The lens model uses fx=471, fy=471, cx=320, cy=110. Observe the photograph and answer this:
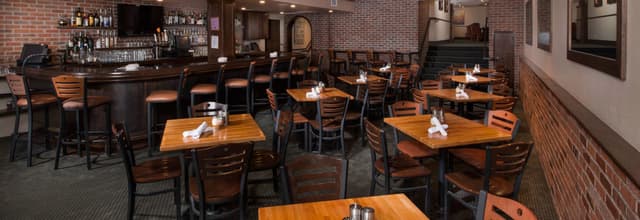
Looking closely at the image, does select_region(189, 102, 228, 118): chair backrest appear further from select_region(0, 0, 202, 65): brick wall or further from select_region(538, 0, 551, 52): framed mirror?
select_region(0, 0, 202, 65): brick wall

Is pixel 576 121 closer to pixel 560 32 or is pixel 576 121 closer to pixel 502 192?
pixel 502 192

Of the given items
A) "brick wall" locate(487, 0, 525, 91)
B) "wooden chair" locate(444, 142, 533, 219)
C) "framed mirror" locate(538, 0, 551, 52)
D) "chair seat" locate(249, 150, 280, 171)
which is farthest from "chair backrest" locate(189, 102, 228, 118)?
"brick wall" locate(487, 0, 525, 91)

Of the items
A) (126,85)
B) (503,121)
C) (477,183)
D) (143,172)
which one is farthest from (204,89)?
(477,183)

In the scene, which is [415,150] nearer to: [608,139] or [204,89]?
[608,139]

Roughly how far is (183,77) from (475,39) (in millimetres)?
17319

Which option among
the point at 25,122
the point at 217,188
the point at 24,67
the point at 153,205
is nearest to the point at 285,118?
the point at 217,188

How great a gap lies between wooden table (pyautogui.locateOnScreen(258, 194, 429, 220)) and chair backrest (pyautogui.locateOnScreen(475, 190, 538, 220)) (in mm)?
259

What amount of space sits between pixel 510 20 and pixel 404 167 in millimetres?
10159

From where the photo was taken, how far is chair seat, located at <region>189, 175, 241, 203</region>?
3.35m

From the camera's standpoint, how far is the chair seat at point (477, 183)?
3359mm

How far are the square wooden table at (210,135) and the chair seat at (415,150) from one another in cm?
132

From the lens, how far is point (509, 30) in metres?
12.6

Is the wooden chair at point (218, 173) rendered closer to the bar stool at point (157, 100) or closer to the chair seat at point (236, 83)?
the bar stool at point (157, 100)

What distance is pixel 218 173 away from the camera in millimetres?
3301
